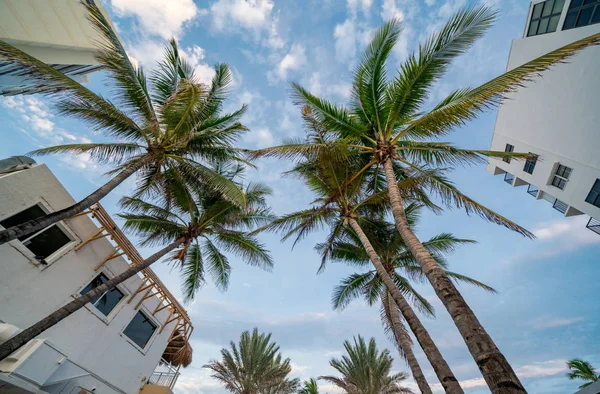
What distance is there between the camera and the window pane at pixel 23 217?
762 centimetres

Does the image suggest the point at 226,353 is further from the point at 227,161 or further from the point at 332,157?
the point at 332,157

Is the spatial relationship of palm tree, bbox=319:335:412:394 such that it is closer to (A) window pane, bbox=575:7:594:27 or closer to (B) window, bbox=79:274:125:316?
(B) window, bbox=79:274:125:316

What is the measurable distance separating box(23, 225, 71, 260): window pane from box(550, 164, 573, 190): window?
26790mm

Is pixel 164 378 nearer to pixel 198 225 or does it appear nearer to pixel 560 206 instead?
pixel 198 225

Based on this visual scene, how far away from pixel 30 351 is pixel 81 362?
7.84ft

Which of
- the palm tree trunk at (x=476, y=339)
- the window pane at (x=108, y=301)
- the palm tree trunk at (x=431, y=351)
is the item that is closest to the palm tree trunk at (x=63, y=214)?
the window pane at (x=108, y=301)

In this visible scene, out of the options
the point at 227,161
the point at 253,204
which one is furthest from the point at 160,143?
the point at 253,204

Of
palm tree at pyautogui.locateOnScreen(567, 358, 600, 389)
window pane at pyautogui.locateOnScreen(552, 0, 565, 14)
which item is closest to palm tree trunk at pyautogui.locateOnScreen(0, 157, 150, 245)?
window pane at pyautogui.locateOnScreen(552, 0, 565, 14)

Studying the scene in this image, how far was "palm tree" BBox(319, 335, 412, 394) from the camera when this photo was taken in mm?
16859

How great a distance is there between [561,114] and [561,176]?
409 centimetres

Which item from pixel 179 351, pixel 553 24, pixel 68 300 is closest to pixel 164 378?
pixel 179 351

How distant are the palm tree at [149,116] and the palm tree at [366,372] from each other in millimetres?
16264

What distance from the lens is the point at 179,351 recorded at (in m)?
15.6

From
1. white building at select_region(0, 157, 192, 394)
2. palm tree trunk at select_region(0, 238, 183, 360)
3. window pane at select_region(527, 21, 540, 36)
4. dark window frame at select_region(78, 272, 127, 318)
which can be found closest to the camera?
palm tree trunk at select_region(0, 238, 183, 360)
